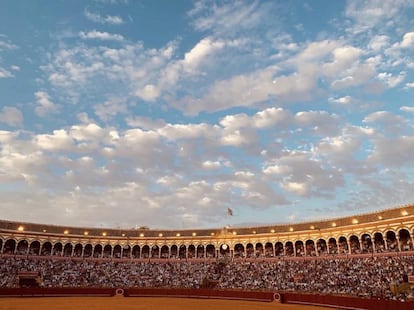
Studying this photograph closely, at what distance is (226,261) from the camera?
6700 centimetres

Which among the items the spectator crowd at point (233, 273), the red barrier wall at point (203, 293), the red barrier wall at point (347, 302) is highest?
the spectator crowd at point (233, 273)

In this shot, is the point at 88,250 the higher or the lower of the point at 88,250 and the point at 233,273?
the higher

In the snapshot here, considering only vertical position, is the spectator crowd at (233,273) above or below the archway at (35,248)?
below

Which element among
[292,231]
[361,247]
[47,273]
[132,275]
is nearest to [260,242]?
[292,231]

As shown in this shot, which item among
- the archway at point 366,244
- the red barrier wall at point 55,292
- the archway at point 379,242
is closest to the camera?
the red barrier wall at point 55,292

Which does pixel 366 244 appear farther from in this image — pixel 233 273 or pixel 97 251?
pixel 97 251

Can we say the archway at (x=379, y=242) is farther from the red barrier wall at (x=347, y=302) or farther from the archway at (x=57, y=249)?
the archway at (x=57, y=249)

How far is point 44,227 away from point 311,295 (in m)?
52.3

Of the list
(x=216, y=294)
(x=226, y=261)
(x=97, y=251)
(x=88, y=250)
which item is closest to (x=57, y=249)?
(x=88, y=250)


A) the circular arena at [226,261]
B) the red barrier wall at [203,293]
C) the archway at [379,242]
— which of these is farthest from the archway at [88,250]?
the archway at [379,242]

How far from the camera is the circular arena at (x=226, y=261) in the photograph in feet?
145

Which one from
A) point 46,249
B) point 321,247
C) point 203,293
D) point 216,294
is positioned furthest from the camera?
point 46,249

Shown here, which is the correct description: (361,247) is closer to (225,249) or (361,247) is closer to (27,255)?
(225,249)

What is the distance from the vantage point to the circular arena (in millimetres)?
44250
